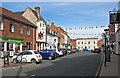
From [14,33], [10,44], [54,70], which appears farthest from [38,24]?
[54,70]

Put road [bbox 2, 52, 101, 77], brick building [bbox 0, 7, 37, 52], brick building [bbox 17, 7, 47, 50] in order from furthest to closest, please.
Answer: brick building [bbox 17, 7, 47, 50]
brick building [bbox 0, 7, 37, 52]
road [bbox 2, 52, 101, 77]

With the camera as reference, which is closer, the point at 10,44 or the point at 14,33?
the point at 10,44

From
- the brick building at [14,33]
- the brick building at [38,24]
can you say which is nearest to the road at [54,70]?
the brick building at [14,33]

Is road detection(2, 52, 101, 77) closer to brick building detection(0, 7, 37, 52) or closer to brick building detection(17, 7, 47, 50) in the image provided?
brick building detection(0, 7, 37, 52)

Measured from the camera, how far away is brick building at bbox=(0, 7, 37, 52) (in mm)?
33469

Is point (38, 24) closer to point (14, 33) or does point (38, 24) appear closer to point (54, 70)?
point (14, 33)

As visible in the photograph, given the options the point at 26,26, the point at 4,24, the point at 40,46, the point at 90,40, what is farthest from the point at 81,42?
the point at 4,24

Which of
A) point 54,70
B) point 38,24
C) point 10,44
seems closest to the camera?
point 54,70

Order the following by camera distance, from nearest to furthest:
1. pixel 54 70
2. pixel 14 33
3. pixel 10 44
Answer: pixel 54 70 < pixel 10 44 < pixel 14 33

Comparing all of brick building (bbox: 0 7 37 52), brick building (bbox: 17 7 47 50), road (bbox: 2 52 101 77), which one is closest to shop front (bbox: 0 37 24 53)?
brick building (bbox: 0 7 37 52)

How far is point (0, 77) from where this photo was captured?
1416 cm

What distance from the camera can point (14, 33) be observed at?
37.4 meters

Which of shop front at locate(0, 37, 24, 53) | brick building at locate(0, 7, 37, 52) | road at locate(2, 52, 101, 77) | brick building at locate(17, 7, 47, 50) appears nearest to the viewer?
road at locate(2, 52, 101, 77)

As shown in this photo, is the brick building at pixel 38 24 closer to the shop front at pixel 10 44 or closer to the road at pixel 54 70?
the shop front at pixel 10 44
